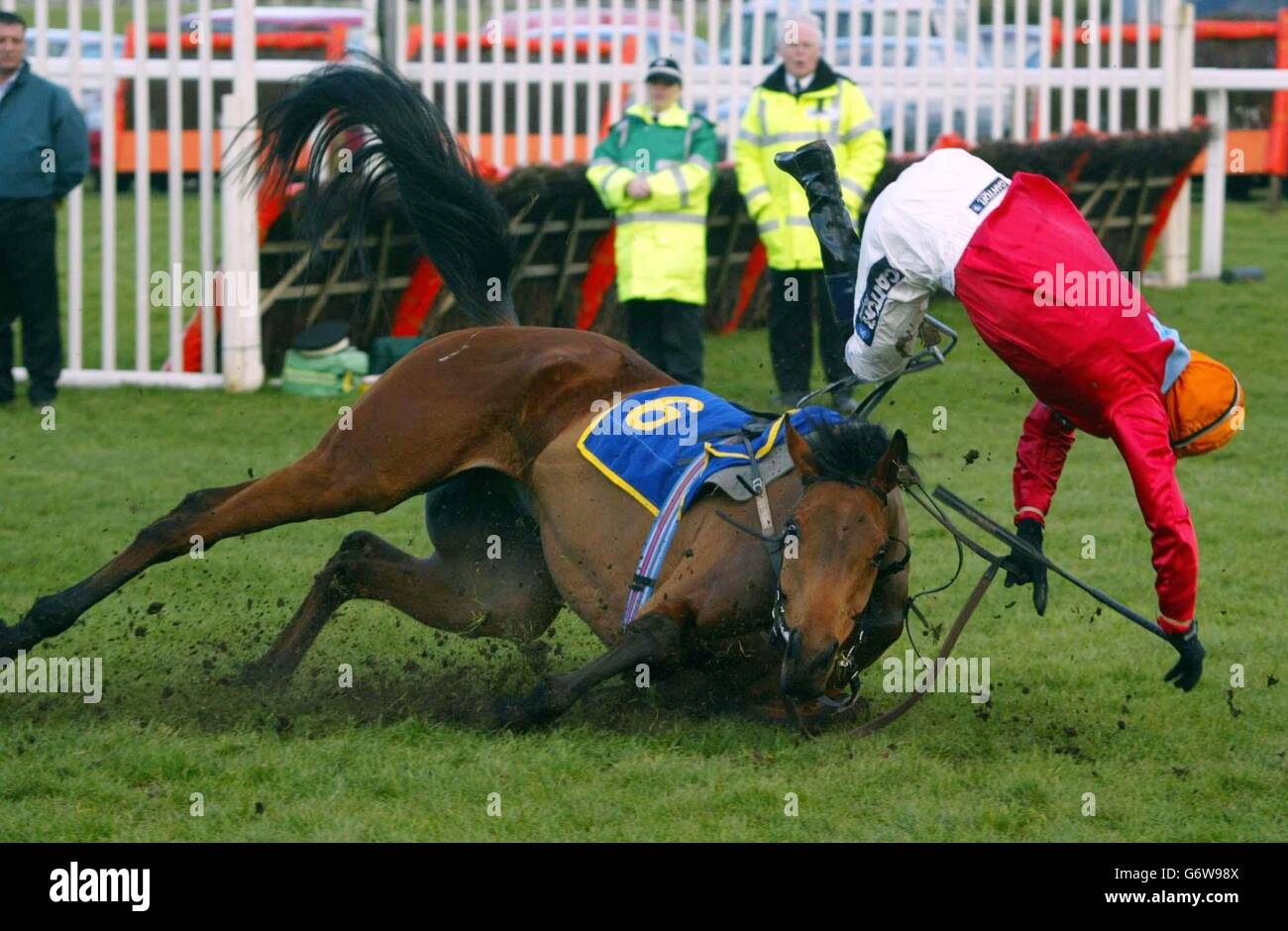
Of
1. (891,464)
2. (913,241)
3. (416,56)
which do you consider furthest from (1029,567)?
(416,56)

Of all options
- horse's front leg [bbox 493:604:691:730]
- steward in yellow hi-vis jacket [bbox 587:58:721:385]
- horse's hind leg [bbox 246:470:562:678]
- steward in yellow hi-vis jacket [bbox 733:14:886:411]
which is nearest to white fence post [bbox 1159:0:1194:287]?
steward in yellow hi-vis jacket [bbox 733:14:886:411]

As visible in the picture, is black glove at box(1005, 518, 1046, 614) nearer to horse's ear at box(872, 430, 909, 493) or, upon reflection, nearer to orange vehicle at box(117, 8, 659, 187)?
horse's ear at box(872, 430, 909, 493)

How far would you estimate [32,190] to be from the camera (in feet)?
32.6

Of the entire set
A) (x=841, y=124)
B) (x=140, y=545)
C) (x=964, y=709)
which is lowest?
(x=964, y=709)

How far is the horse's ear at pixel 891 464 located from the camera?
477cm

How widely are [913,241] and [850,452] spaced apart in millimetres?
583

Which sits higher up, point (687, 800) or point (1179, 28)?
point (1179, 28)

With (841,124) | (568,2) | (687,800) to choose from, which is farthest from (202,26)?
(687,800)

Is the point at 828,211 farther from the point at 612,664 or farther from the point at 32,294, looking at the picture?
the point at 32,294

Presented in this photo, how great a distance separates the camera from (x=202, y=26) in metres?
10.3

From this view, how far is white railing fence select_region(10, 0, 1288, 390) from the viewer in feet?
34.6
